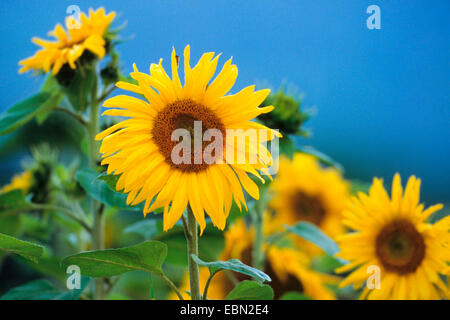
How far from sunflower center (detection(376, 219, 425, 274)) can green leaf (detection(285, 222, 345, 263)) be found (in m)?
0.07

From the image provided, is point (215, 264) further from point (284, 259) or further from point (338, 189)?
point (338, 189)

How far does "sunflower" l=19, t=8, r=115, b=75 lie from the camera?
2.34 ft

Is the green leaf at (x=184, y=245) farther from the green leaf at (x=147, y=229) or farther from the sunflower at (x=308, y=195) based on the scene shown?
the sunflower at (x=308, y=195)

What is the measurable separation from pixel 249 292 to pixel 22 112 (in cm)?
43

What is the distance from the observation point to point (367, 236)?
747 millimetres

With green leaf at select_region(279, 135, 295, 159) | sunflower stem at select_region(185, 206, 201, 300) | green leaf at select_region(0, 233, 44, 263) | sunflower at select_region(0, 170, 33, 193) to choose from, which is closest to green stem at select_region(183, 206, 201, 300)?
sunflower stem at select_region(185, 206, 201, 300)

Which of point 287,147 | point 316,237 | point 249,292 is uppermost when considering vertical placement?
point 287,147

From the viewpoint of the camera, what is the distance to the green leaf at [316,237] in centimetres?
80

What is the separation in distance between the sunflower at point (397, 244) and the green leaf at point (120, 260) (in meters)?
0.31

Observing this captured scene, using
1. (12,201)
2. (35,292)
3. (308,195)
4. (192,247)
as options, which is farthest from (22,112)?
(308,195)

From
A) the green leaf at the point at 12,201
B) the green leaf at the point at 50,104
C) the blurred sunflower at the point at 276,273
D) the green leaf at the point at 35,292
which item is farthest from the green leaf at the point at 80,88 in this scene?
the blurred sunflower at the point at 276,273

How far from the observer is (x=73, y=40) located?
0.73 m

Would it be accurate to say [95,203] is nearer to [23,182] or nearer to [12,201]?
[12,201]

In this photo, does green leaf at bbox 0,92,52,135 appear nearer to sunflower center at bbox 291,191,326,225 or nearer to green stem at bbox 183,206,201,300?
green stem at bbox 183,206,201,300
